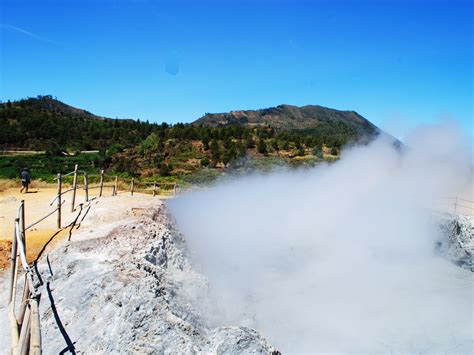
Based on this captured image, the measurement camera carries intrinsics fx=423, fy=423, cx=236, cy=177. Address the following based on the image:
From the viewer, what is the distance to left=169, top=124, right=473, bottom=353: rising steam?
27.9 feet

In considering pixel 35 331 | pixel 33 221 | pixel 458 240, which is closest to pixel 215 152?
pixel 458 240

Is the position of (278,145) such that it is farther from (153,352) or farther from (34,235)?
(153,352)

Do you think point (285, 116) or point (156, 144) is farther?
point (285, 116)

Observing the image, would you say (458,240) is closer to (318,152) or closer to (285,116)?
(318,152)

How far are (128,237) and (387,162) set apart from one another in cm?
1269

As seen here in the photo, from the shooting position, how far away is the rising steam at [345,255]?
8508 millimetres

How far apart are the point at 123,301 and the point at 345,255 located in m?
8.79

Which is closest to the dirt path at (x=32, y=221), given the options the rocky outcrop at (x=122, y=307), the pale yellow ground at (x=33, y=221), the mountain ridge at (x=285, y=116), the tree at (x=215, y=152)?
the pale yellow ground at (x=33, y=221)

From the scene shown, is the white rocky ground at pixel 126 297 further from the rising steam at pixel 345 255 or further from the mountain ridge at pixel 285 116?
the mountain ridge at pixel 285 116

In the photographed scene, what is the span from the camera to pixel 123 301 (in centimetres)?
526

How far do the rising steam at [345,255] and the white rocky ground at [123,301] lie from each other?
96 cm

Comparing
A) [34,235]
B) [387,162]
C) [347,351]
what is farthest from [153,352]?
[387,162]

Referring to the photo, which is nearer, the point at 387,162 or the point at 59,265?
the point at 59,265

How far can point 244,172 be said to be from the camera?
25516 millimetres
